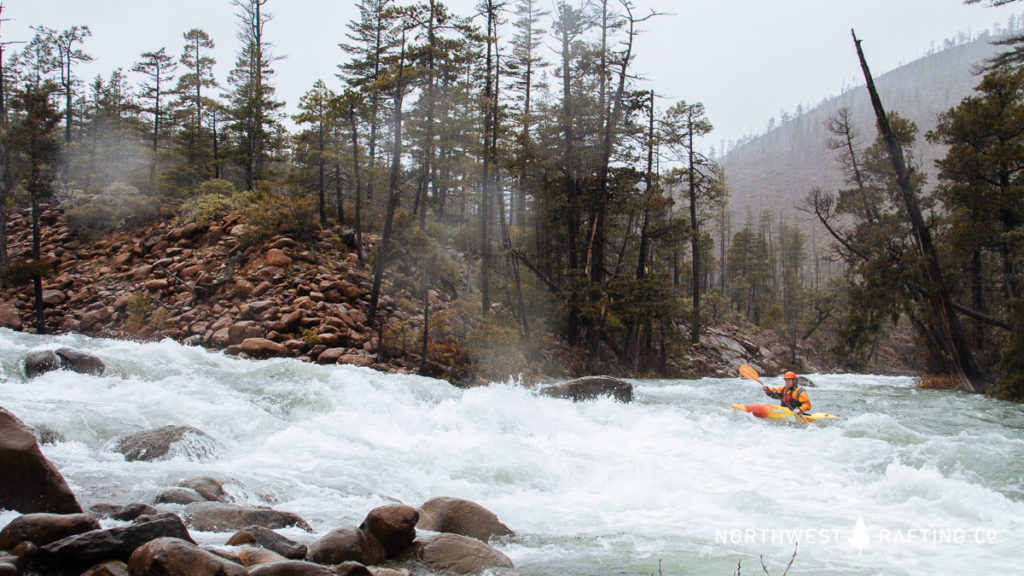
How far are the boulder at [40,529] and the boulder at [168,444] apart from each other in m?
3.06

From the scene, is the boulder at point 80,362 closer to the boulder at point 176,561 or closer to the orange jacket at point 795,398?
the boulder at point 176,561

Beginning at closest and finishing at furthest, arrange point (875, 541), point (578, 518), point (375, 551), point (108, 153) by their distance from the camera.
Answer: point (375, 551)
point (875, 541)
point (578, 518)
point (108, 153)

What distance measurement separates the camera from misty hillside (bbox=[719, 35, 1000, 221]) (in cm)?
12812

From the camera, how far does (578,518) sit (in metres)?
5.75

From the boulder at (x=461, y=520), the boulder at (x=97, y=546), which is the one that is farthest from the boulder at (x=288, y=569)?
the boulder at (x=461, y=520)

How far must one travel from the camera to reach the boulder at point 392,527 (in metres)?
4.20

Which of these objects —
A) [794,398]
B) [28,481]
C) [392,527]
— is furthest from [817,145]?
[28,481]

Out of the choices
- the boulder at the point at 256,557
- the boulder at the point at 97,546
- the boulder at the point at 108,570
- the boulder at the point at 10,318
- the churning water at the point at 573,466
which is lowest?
the churning water at the point at 573,466

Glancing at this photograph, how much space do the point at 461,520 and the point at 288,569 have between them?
2.19 meters

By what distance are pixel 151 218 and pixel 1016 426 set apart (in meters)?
26.3

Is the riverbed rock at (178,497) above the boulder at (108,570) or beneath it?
beneath

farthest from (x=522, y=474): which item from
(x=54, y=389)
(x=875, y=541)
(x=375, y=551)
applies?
(x=54, y=389)

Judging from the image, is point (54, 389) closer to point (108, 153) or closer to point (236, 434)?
point (236, 434)

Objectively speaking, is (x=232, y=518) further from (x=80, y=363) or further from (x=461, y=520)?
(x=80, y=363)
